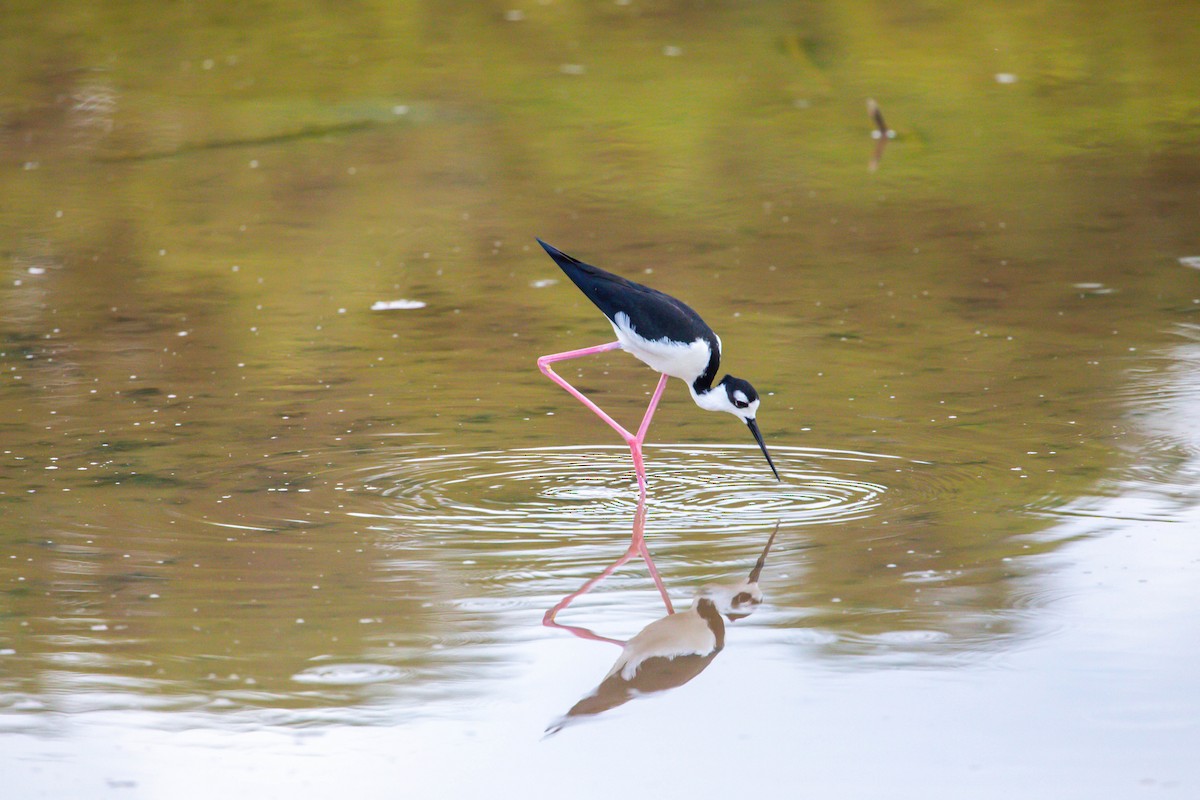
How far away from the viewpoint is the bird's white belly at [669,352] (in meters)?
Result: 6.20

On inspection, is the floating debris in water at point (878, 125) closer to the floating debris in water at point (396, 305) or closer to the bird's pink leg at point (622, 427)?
the floating debris in water at point (396, 305)

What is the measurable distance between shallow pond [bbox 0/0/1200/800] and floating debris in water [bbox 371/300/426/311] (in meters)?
0.04

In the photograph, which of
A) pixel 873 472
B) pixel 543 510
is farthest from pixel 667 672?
pixel 873 472

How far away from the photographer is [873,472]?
598 cm

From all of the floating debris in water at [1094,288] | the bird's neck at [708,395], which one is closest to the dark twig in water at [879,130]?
the floating debris in water at [1094,288]

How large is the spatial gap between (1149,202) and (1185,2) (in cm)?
680

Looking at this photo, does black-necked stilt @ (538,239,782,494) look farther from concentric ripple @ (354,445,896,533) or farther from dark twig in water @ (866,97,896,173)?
dark twig in water @ (866,97,896,173)

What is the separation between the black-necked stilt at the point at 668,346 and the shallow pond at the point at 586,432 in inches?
5.9

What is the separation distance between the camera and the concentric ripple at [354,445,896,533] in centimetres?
560

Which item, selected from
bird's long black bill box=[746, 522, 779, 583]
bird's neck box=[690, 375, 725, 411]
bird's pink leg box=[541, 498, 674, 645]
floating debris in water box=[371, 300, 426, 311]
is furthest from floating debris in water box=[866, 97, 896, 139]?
bird's long black bill box=[746, 522, 779, 583]

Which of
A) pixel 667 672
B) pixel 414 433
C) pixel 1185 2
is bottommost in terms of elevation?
pixel 1185 2

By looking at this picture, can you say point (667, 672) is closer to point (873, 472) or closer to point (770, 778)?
point (770, 778)

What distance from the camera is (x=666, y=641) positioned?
4641mm

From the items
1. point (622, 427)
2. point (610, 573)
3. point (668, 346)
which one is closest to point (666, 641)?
point (610, 573)
